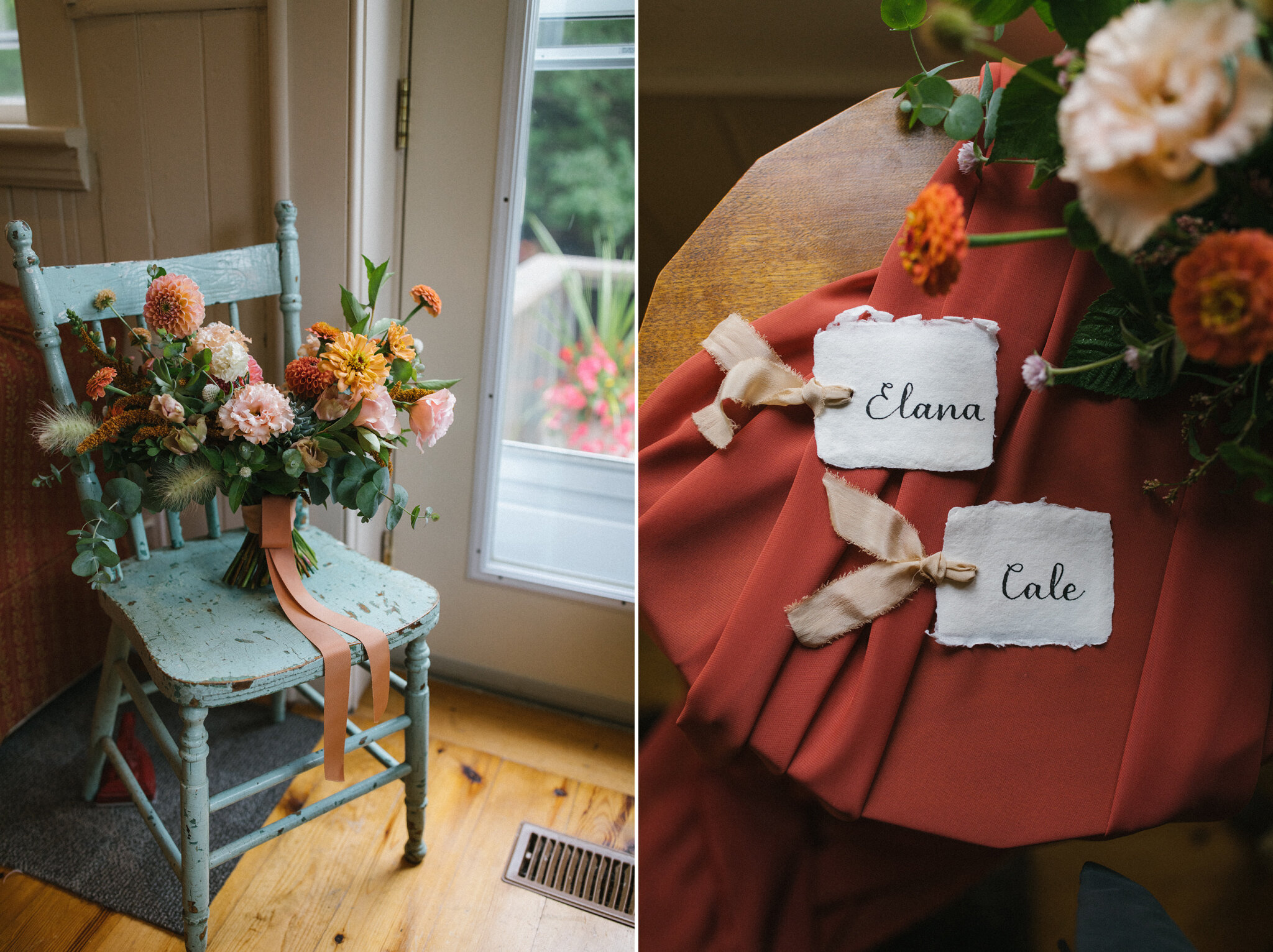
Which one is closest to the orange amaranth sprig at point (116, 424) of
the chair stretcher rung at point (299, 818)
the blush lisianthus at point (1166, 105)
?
the chair stretcher rung at point (299, 818)

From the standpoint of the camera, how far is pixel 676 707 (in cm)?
39

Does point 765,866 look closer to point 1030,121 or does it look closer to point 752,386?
point 752,386

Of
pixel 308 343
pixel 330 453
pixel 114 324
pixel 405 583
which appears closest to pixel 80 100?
pixel 114 324

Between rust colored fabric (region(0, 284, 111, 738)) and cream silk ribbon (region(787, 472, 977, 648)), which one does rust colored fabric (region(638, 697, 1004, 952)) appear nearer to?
cream silk ribbon (region(787, 472, 977, 648))

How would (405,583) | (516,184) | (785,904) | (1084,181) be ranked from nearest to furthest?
(1084,181) < (785,904) < (405,583) < (516,184)

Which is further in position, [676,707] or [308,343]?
[308,343]

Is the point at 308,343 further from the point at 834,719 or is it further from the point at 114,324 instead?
the point at 834,719

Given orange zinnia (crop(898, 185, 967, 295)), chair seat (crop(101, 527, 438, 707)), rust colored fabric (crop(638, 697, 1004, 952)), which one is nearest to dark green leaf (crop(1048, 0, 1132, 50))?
orange zinnia (crop(898, 185, 967, 295))

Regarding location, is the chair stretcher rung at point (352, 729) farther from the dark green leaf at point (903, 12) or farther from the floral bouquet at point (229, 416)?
the dark green leaf at point (903, 12)

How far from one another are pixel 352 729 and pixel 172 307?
2.29ft

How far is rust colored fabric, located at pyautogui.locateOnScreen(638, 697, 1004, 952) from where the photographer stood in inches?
13.7

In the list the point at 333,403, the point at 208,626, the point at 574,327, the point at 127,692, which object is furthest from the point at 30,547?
the point at 574,327

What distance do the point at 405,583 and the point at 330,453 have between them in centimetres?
28

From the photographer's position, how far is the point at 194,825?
0.94 metres
